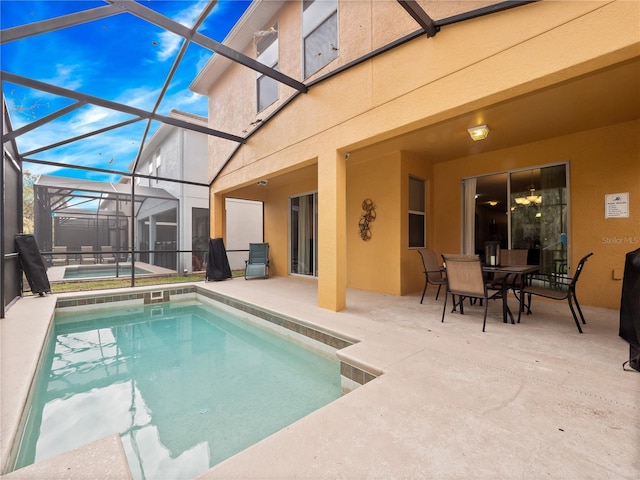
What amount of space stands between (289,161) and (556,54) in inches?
142

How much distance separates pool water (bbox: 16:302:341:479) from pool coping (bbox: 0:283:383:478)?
0.23m

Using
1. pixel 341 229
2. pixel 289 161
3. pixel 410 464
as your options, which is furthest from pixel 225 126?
pixel 410 464

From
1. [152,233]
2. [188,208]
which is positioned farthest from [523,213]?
[152,233]

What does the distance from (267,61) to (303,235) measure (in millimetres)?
4251

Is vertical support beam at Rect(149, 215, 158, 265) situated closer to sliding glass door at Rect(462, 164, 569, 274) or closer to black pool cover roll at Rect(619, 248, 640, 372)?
sliding glass door at Rect(462, 164, 569, 274)

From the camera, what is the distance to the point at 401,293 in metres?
5.20

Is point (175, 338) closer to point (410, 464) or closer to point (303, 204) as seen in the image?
point (410, 464)

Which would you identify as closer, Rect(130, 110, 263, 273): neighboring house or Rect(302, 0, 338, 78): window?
Rect(302, 0, 338, 78): window

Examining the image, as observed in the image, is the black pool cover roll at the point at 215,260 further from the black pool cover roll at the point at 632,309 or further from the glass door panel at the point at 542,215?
the black pool cover roll at the point at 632,309

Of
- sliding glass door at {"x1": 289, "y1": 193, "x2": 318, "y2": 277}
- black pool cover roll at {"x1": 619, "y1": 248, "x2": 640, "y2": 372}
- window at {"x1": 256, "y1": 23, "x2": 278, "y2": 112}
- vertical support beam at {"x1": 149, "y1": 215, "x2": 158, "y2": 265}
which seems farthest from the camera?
vertical support beam at {"x1": 149, "y1": 215, "x2": 158, "y2": 265}

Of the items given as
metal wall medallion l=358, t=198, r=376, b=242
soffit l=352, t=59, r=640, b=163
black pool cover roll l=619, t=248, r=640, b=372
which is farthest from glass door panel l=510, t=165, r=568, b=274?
metal wall medallion l=358, t=198, r=376, b=242

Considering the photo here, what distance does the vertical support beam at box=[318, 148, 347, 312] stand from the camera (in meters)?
4.00

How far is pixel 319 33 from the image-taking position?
4.95m

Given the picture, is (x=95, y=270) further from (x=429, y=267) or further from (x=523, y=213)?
(x=523, y=213)
